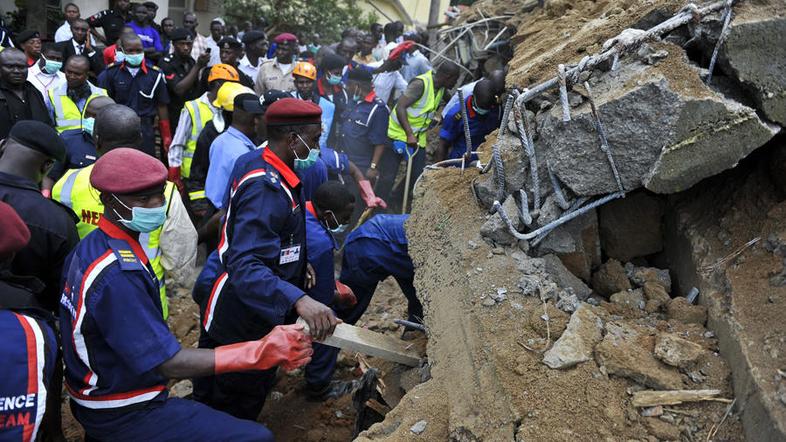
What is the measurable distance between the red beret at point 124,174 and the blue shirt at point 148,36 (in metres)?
6.84

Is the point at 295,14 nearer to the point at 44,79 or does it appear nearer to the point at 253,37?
the point at 253,37

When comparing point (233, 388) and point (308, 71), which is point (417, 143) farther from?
point (233, 388)

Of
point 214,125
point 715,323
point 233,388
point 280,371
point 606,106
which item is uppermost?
point 606,106

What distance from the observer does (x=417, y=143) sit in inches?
297

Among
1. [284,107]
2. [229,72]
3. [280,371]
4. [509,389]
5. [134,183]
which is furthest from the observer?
[229,72]

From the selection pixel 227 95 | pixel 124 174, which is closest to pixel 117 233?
pixel 124 174

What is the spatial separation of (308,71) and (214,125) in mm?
1297

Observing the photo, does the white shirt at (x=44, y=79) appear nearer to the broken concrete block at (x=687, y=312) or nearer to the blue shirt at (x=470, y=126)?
the blue shirt at (x=470, y=126)

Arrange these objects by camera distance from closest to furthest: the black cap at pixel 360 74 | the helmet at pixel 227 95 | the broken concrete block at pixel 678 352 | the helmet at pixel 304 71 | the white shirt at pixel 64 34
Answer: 1. the broken concrete block at pixel 678 352
2. the helmet at pixel 227 95
3. the helmet at pixel 304 71
4. the black cap at pixel 360 74
5. the white shirt at pixel 64 34

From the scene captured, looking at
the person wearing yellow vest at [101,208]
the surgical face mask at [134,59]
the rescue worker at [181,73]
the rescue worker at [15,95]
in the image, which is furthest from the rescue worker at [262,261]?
the rescue worker at [181,73]

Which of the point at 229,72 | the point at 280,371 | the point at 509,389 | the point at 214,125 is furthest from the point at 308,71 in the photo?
the point at 509,389

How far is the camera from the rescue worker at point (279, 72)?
7.57 m

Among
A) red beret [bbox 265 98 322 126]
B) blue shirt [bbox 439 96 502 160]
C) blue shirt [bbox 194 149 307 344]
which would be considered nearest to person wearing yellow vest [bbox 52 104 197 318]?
blue shirt [bbox 194 149 307 344]

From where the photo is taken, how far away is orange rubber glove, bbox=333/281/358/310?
4.34 meters
